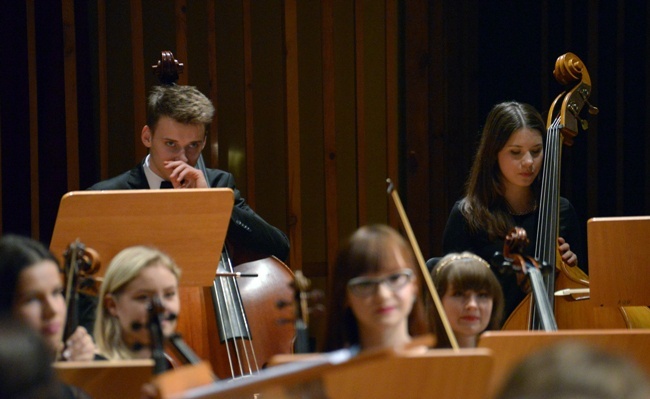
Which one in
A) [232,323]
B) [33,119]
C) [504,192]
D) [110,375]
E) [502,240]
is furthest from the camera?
[33,119]

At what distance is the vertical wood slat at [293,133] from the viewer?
147 inches

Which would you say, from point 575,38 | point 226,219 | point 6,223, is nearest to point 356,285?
point 226,219

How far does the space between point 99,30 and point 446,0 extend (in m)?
1.31

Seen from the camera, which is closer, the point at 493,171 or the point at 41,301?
the point at 41,301

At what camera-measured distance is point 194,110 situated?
107 inches

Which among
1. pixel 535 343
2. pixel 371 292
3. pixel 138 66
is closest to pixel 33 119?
pixel 138 66

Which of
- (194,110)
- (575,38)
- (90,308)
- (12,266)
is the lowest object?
(90,308)

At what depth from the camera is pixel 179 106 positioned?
2.70m

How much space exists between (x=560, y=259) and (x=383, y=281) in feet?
3.37

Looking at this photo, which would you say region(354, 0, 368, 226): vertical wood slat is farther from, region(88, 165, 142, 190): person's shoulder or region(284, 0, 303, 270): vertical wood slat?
region(88, 165, 142, 190): person's shoulder

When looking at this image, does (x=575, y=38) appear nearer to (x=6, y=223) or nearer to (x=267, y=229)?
(x=267, y=229)

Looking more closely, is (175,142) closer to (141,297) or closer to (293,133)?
(141,297)

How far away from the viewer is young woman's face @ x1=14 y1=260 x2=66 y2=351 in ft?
5.73

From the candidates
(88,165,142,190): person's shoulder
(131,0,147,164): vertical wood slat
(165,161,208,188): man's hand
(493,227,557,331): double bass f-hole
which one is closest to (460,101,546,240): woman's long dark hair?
(493,227,557,331): double bass f-hole
